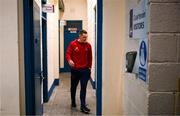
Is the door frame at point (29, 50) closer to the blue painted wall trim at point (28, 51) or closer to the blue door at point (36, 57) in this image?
the blue painted wall trim at point (28, 51)

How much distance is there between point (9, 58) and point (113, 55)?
1159 millimetres

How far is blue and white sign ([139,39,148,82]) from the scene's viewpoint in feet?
6.51

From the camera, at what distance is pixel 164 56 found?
1923mm

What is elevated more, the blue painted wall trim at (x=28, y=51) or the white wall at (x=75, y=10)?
the white wall at (x=75, y=10)

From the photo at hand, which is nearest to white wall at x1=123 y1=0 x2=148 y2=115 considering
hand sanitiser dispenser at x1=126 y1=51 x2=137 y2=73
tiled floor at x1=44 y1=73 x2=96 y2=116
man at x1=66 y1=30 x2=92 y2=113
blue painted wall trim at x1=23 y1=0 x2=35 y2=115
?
hand sanitiser dispenser at x1=126 y1=51 x2=137 y2=73

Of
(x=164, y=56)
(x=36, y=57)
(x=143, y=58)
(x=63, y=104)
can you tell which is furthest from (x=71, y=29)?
(x=164, y=56)

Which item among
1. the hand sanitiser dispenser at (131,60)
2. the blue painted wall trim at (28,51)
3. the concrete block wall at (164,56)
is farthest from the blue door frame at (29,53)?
the concrete block wall at (164,56)

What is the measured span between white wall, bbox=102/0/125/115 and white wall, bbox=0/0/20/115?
0.98 m

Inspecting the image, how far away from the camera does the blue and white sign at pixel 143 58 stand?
6.51 ft

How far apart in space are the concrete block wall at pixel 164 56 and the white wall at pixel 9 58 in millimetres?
1621

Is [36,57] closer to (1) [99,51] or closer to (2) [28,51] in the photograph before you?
(2) [28,51]

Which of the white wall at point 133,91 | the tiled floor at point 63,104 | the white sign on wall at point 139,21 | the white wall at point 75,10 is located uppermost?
the white wall at point 75,10

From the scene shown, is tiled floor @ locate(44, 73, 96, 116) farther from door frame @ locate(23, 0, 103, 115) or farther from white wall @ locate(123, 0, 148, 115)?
white wall @ locate(123, 0, 148, 115)

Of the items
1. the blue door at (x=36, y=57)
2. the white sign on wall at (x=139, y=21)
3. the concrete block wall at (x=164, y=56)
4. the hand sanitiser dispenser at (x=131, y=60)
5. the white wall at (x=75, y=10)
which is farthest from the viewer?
the white wall at (x=75, y=10)
